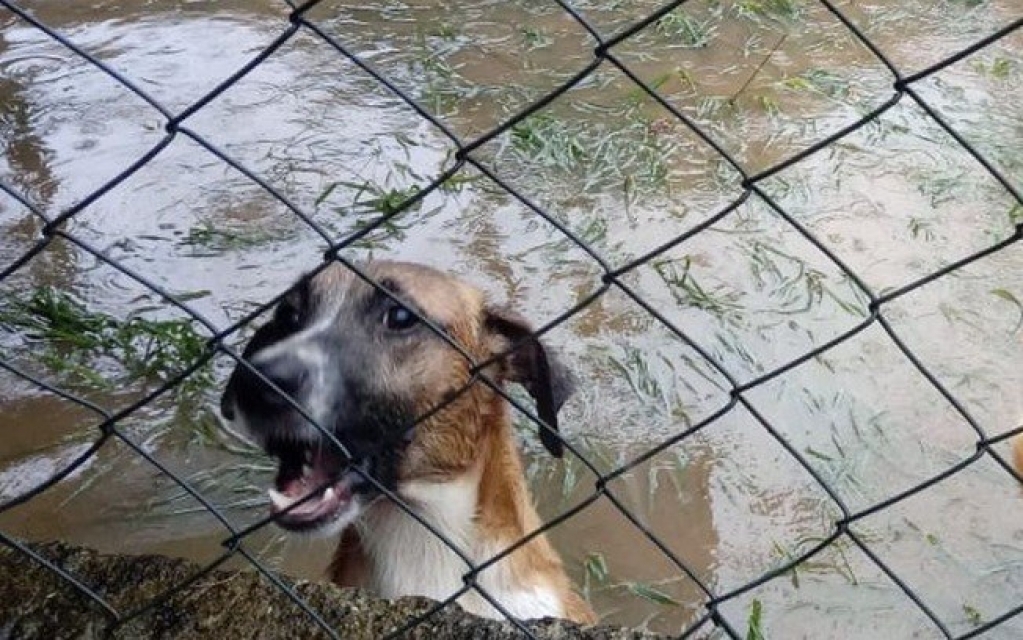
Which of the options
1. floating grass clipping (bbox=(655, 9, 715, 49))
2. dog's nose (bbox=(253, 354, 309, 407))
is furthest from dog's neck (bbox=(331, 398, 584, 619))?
floating grass clipping (bbox=(655, 9, 715, 49))

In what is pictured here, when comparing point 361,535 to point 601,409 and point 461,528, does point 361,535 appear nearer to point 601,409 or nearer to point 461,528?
point 461,528

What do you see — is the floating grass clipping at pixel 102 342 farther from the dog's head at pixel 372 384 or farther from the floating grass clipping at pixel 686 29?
the floating grass clipping at pixel 686 29

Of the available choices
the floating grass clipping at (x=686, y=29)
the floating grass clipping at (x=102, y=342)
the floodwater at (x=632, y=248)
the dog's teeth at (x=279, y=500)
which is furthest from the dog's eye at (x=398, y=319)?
the floating grass clipping at (x=686, y=29)

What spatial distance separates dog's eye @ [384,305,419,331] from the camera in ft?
12.5

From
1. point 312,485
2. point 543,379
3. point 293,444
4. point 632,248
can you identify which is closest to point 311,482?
point 312,485

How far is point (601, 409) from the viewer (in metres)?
5.65

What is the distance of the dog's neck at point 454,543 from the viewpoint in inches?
153

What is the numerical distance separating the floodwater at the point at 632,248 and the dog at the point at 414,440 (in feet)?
2.24

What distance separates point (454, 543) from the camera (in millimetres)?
3918

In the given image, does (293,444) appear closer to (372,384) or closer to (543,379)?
(372,384)

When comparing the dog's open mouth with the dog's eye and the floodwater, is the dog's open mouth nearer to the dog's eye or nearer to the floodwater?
the dog's eye

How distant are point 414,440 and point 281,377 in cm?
56

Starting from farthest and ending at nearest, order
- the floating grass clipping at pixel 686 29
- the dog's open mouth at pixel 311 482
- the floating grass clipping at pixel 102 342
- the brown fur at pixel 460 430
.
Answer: the floating grass clipping at pixel 686 29 < the floating grass clipping at pixel 102 342 < the brown fur at pixel 460 430 < the dog's open mouth at pixel 311 482

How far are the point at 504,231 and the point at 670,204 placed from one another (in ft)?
3.08
